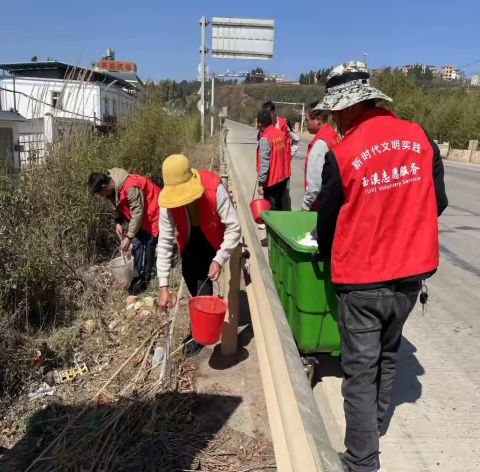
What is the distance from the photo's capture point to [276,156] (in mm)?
6668

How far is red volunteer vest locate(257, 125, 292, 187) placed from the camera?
21.8 ft

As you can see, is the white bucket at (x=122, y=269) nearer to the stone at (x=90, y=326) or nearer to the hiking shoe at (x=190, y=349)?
the stone at (x=90, y=326)

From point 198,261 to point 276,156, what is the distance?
10.5ft

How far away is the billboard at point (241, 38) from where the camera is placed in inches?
1110

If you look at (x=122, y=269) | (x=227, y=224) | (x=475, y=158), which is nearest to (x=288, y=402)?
(x=227, y=224)

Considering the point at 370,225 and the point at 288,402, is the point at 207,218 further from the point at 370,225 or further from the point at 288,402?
the point at 288,402

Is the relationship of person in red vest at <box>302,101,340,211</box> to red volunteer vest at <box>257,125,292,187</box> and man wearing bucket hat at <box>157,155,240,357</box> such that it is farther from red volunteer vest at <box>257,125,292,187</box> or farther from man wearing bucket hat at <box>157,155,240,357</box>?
red volunteer vest at <box>257,125,292,187</box>

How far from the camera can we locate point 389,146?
84.7 inches

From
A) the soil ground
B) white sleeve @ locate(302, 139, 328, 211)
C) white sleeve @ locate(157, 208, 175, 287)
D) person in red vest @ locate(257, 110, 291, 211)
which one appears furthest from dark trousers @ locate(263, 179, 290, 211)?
white sleeve @ locate(157, 208, 175, 287)

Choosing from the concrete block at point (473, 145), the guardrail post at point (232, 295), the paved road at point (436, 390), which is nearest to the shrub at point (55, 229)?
the guardrail post at point (232, 295)

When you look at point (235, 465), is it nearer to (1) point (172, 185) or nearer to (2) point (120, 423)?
(2) point (120, 423)

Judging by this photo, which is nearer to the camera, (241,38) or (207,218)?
(207,218)

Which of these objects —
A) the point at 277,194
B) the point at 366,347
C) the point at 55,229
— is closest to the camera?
the point at 366,347

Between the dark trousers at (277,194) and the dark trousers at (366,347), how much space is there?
4.67 m
